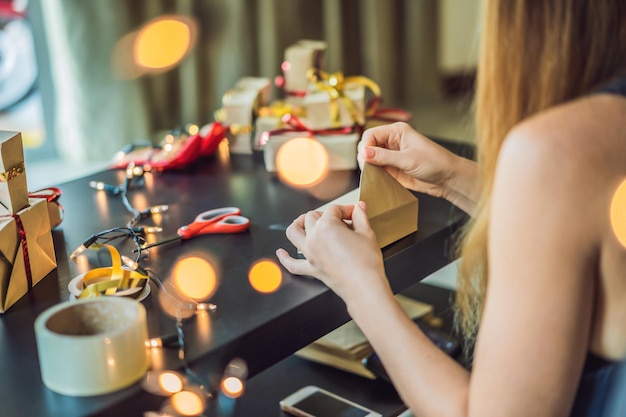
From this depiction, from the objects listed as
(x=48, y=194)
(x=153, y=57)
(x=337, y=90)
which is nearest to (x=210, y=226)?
(x=48, y=194)

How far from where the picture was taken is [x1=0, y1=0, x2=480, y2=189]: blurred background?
2.18m

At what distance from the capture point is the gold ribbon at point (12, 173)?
0.86m

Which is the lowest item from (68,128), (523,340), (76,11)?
(68,128)

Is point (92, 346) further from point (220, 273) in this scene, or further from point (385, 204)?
point (385, 204)

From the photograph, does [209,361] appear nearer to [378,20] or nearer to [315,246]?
[315,246]

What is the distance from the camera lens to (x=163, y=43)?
2.34m

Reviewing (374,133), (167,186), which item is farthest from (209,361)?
(167,186)

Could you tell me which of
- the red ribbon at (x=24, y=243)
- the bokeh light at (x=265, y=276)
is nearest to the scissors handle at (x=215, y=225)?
the bokeh light at (x=265, y=276)

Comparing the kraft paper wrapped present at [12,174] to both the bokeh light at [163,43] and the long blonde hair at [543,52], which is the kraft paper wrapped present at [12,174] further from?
the bokeh light at [163,43]

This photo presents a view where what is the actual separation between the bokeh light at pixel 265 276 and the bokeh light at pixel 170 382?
0.18 metres

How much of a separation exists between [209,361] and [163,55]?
176cm

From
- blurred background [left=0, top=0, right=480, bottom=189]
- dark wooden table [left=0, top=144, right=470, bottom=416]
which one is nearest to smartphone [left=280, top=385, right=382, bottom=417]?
dark wooden table [left=0, top=144, right=470, bottom=416]

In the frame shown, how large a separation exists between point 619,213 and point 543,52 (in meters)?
0.17

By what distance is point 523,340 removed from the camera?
70 centimetres
